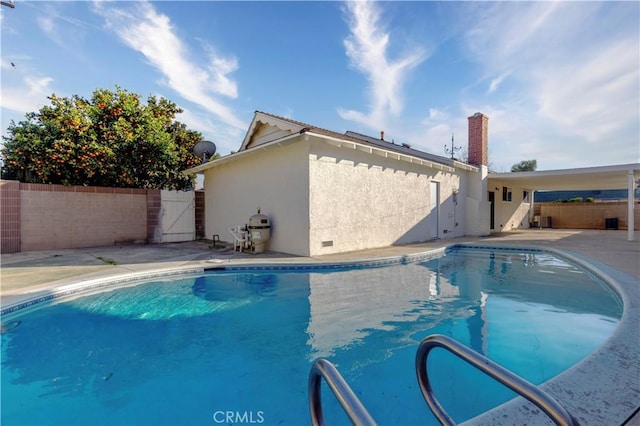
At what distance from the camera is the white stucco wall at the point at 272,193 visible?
995cm

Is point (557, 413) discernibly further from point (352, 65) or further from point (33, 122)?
point (33, 122)

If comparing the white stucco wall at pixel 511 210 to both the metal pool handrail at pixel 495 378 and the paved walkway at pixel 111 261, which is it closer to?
the paved walkway at pixel 111 261

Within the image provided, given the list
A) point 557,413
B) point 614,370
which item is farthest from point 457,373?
point 557,413

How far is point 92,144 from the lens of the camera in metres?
12.1

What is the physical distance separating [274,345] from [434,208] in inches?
486

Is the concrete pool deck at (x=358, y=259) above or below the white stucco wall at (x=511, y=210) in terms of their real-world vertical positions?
below

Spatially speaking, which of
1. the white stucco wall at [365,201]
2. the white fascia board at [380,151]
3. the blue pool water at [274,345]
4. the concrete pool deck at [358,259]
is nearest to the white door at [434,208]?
the white stucco wall at [365,201]

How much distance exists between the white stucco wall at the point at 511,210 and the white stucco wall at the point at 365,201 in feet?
20.8

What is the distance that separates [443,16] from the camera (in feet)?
33.6

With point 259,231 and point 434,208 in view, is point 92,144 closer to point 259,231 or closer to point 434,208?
point 259,231

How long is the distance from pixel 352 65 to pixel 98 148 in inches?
430

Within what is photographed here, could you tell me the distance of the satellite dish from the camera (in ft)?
49.3

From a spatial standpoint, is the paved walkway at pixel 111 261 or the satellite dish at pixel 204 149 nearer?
the paved walkway at pixel 111 261

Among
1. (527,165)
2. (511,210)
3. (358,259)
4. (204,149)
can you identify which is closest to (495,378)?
(358,259)
